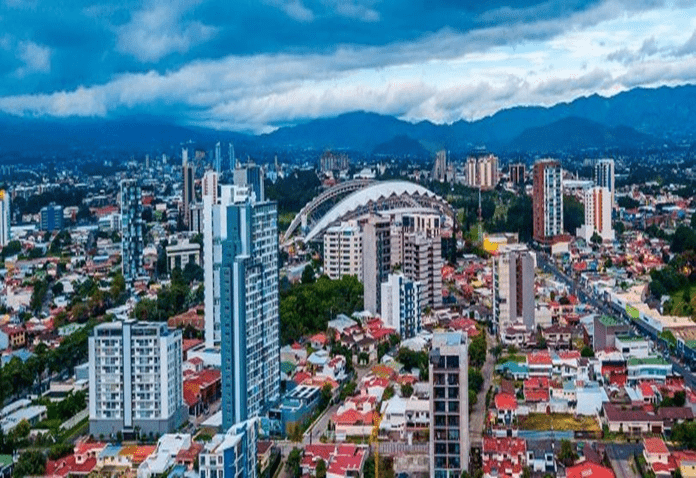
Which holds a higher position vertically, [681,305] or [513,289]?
[513,289]

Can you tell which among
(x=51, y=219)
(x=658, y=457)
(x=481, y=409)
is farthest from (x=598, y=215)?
(x=658, y=457)

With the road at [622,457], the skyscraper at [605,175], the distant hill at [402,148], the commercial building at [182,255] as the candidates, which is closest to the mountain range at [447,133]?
the distant hill at [402,148]

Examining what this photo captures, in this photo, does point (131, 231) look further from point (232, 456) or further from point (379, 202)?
point (232, 456)

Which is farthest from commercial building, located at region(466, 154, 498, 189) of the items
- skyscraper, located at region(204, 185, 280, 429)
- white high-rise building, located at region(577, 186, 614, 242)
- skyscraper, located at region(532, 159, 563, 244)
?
skyscraper, located at region(204, 185, 280, 429)

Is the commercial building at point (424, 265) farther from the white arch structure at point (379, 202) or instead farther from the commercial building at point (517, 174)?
the commercial building at point (517, 174)

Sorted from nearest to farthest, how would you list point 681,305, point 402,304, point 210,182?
point 402,304 → point 681,305 → point 210,182

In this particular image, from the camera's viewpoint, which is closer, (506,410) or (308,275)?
(506,410)
